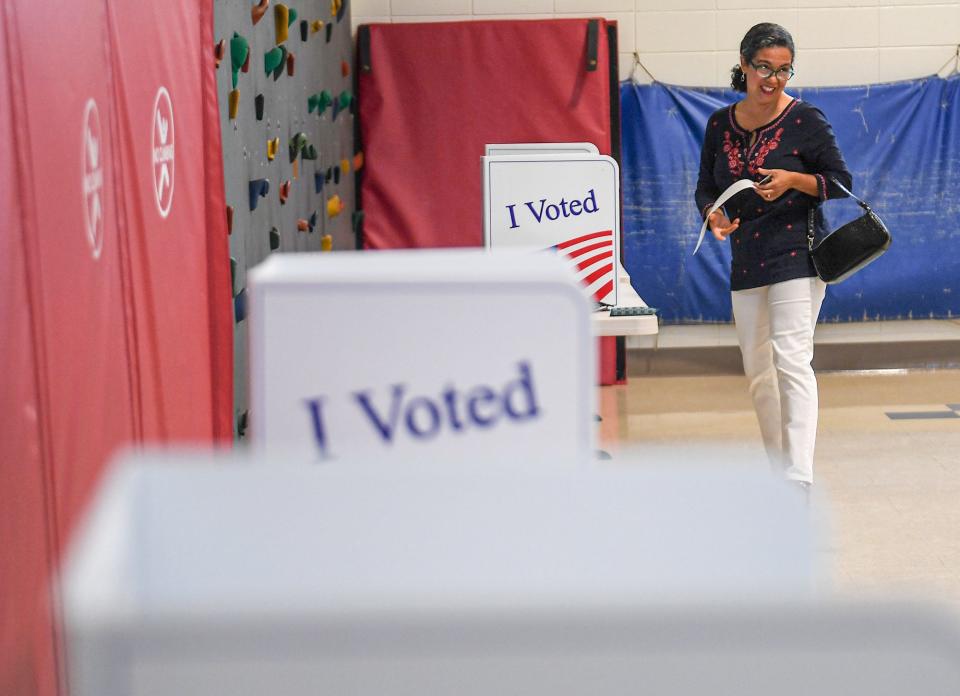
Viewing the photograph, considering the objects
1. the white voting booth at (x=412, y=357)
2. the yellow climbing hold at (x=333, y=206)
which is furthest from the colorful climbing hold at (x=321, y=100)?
the white voting booth at (x=412, y=357)

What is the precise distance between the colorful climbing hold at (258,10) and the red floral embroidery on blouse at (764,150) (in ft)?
5.15

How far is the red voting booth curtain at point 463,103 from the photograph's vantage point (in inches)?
273

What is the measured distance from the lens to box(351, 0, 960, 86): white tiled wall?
712cm

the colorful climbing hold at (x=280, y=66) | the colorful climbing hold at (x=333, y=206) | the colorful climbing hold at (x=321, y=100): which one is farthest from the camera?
the colorful climbing hold at (x=333, y=206)

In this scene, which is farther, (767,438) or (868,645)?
(767,438)

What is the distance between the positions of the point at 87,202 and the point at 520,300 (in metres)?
1.57

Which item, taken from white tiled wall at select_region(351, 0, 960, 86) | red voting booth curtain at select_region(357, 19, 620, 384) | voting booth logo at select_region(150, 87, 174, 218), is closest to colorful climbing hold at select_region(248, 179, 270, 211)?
Result: voting booth logo at select_region(150, 87, 174, 218)

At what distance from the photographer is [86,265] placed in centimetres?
226

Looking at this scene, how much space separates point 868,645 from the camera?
43 cm

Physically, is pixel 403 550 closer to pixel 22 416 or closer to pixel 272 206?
pixel 22 416

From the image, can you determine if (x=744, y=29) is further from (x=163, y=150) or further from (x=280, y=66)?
(x=163, y=150)

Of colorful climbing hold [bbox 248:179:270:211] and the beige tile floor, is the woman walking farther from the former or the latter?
colorful climbing hold [bbox 248:179:270:211]

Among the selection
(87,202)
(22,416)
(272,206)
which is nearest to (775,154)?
(272,206)

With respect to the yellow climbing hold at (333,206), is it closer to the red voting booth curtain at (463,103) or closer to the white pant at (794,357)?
the red voting booth curtain at (463,103)
